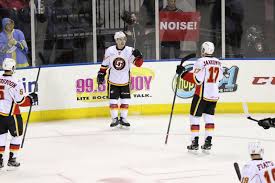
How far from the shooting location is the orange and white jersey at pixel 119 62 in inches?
379

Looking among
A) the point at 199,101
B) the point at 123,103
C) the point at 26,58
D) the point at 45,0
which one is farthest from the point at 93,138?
the point at 45,0

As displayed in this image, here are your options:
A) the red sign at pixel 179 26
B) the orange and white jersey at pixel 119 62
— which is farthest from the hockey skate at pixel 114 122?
the red sign at pixel 179 26

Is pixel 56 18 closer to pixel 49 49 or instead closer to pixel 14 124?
pixel 49 49

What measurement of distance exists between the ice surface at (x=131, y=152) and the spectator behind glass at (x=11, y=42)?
1288mm

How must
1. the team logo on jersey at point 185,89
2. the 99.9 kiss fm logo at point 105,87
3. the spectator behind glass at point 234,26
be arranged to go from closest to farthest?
the 99.9 kiss fm logo at point 105,87 < the team logo on jersey at point 185,89 < the spectator behind glass at point 234,26

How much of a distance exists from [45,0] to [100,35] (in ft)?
3.46

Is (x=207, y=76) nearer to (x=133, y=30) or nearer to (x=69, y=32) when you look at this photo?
(x=133, y=30)

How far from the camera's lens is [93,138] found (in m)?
8.91

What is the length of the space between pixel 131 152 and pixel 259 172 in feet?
11.9

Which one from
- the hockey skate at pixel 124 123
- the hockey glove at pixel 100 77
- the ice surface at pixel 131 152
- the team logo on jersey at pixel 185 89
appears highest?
the hockey glove at pixel 100 77

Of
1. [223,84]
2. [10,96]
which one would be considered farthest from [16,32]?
[10,96]

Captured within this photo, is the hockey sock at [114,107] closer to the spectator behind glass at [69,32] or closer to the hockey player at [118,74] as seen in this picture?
the hockey player at [118,74]

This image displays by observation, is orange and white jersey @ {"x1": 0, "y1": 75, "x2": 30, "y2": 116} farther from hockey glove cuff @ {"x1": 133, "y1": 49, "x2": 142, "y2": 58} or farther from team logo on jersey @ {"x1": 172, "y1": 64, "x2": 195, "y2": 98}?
team logo on jersey @ {"x1": 172, "y1": 64, "x2": 195, "y2": 98}

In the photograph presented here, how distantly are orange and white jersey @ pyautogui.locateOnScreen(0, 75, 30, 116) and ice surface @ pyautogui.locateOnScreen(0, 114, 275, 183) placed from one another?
0.64 meters
